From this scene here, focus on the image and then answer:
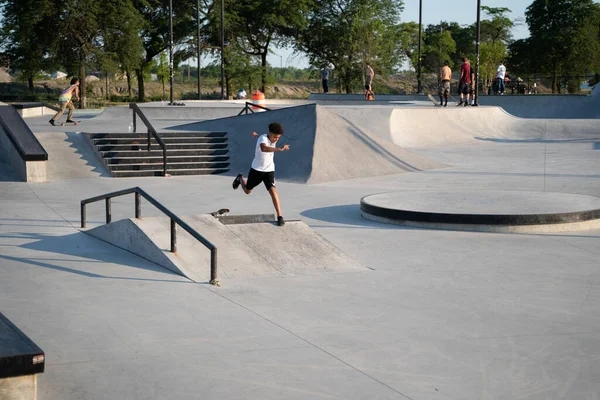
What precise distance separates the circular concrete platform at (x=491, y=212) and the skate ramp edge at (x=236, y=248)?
248cm

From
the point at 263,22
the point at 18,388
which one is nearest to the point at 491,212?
the point at 18,388

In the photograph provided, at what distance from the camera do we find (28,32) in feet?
170

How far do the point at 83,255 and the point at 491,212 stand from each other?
6.04 m

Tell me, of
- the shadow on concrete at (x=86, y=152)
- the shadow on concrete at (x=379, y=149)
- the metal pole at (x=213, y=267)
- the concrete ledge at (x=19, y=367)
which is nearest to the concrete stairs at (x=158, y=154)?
the shadow on concrete at (x=86, y=152)

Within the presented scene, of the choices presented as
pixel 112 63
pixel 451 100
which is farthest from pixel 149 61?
pixel 451 100

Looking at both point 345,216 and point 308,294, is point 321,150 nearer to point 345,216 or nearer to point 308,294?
point 345,216

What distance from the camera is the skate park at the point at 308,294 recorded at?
205 inches

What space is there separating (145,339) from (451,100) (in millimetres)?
35764

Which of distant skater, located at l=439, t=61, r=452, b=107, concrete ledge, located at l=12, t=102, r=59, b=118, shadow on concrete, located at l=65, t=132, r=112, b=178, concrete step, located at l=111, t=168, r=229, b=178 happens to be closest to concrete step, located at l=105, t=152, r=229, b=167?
shadow on concrete, located at l=65, t=132, r=112, b=178

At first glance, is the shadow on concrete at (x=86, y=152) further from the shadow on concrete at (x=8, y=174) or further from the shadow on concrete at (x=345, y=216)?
the shadow on concrete at (x=345, y=216)

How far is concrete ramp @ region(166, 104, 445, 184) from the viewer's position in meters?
17.6

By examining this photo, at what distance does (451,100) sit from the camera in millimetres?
39875

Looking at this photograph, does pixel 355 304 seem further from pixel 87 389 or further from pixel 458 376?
pixel 87 389

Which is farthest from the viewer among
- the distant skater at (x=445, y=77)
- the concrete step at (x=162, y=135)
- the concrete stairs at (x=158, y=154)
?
the distant skater at (x=445, y=77)
